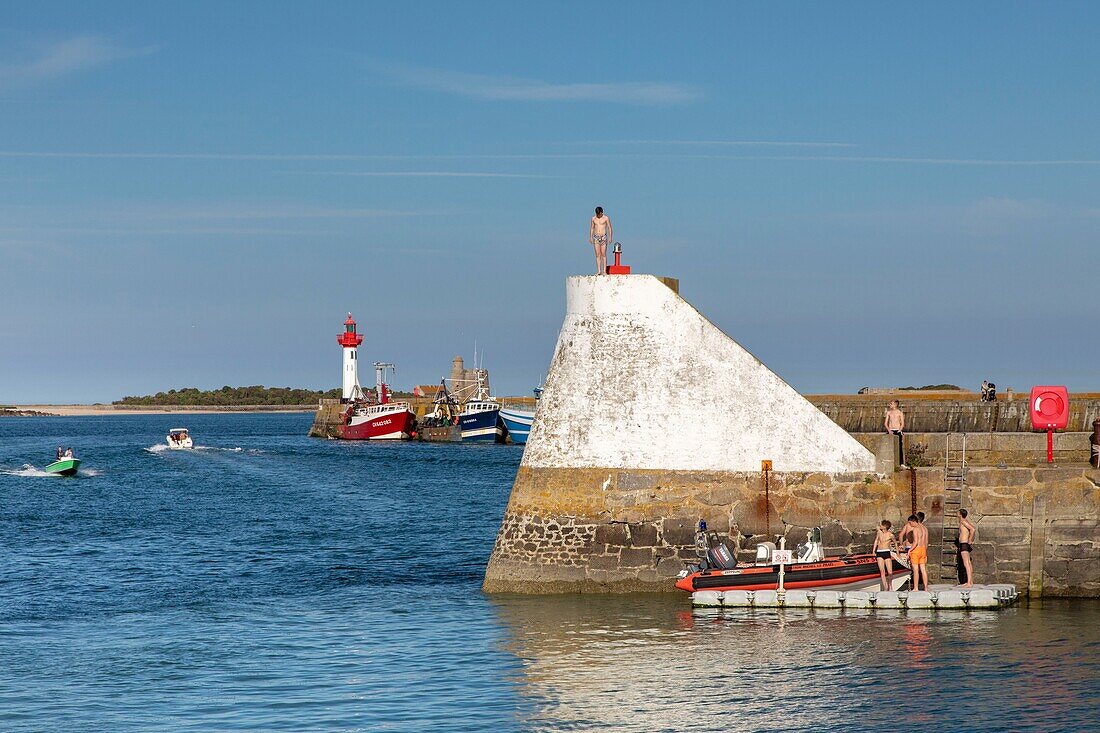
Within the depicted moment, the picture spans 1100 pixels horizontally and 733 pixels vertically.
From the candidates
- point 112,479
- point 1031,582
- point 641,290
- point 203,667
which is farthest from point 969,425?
point 112,479

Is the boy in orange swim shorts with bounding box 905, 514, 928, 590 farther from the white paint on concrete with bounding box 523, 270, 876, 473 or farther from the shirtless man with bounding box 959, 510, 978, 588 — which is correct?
the white paint on concrete with bounding box 523, 270, 876, 473

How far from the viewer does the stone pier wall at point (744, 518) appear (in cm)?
2244

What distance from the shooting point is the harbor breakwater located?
22672 millimetres

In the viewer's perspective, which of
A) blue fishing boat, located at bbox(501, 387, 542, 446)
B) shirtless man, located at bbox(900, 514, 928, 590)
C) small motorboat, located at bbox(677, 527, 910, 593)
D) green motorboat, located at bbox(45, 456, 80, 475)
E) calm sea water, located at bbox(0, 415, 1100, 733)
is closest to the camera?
calm sea water, located at bbox(0, 415, 1100, 733)

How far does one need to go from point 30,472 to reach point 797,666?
6483cm

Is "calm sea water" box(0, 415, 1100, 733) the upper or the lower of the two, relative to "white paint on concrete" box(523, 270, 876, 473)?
lower

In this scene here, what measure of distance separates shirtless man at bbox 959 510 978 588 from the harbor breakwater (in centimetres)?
36

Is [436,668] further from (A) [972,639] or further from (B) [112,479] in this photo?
(B) [112,479]

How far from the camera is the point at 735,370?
2322 cm

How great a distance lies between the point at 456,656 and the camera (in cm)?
1988

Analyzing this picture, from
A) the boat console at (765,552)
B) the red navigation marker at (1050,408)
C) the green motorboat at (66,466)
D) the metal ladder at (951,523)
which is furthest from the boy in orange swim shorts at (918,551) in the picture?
the green motorboat at (66,466)

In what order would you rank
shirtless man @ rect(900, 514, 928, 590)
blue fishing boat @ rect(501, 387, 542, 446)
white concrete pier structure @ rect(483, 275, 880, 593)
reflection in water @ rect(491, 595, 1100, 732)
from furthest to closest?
blue fishing boat @ rect(501, 387, 542, 446) → white concrete pier structure @ rect(483, 275, 880, 593) → shirtless man @ rect(900, 514, 928, 590) → reflection in water @ rect(491, 595, 1100, 732)

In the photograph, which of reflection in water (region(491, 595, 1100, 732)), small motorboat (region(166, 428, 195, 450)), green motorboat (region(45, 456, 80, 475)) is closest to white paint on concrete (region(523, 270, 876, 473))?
reflection in water (region(491, 595, 1100, 732))

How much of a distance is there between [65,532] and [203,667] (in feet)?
75.3
